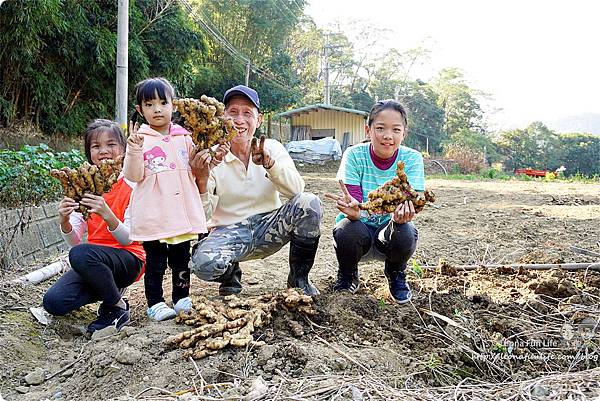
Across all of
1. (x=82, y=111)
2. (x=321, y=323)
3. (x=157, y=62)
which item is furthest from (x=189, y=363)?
(x=157, y=62)

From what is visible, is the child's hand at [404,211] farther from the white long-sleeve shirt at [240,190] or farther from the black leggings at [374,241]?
the white long-sleeve shirt at [240,190]

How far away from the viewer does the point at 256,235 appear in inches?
137

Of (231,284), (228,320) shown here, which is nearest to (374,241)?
(231,284)

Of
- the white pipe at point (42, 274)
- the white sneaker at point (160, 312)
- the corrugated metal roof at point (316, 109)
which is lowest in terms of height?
the white pipe at point (42, 274)

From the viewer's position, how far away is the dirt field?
2.14 metres

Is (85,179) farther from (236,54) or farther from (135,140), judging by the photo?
(236,54)

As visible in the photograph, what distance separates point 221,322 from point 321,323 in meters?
0.52

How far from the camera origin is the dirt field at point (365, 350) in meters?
2.14

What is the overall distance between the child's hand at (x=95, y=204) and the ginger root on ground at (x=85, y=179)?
0.03 m

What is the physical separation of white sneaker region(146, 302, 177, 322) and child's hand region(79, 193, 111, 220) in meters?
0.58

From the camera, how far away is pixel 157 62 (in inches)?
519

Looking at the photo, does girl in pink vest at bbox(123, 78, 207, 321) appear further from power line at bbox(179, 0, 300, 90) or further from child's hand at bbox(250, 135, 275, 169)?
power line at bbox(179, 0, 300, 90)

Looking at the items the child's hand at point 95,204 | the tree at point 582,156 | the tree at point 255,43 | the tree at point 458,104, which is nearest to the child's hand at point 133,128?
the child's hand at point 95,204

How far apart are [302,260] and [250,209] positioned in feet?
1.61
